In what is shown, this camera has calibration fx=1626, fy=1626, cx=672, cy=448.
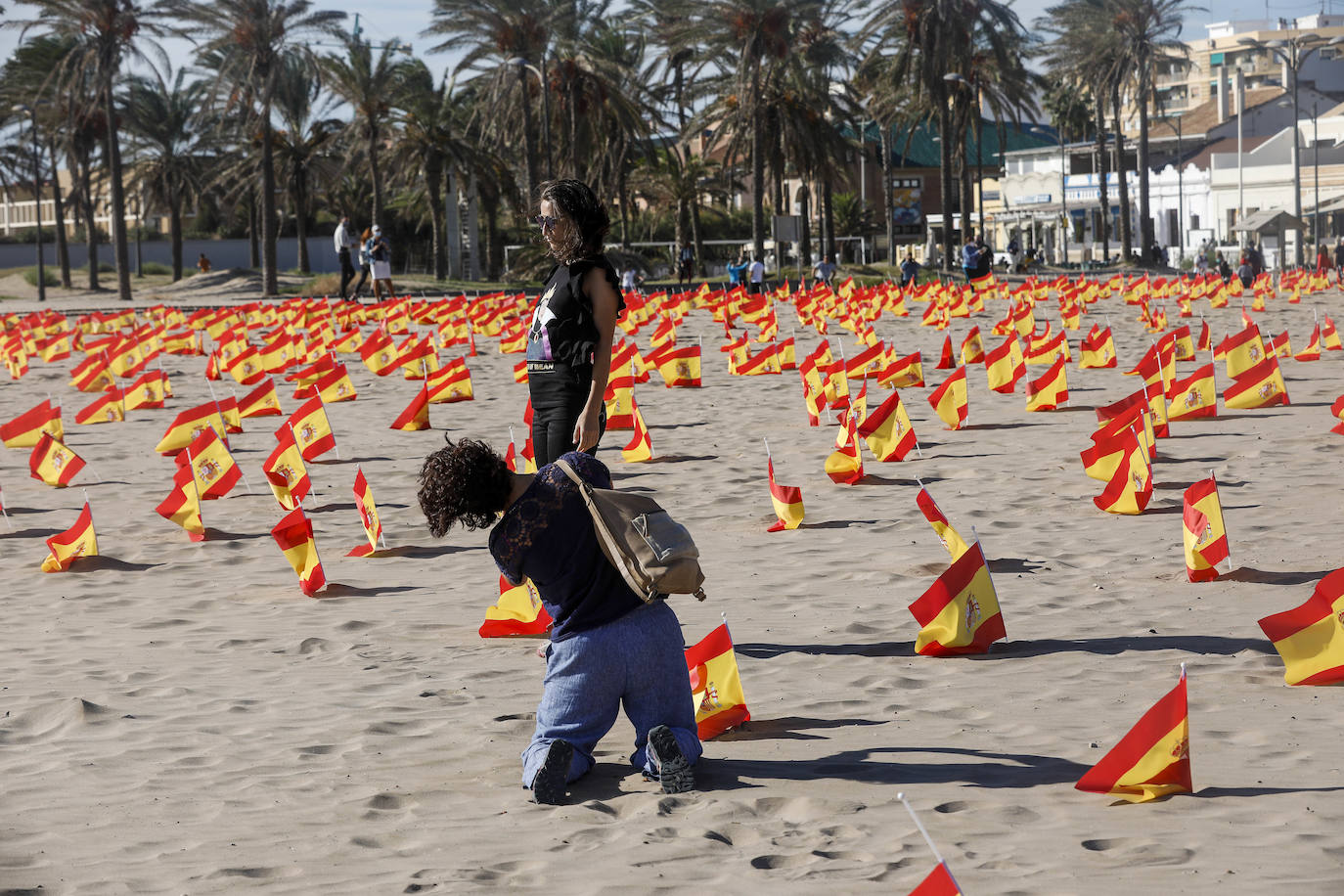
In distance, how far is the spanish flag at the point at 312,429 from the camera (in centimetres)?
1029

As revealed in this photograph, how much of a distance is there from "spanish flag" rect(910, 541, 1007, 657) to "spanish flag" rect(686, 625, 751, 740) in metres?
1.01

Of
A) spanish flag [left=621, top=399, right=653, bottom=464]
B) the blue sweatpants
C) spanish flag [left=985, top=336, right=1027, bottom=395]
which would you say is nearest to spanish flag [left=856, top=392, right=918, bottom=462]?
spanish flag [left=621, top=399, right=653, bottom=464]

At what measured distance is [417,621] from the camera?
6.42 meters

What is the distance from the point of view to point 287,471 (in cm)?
866

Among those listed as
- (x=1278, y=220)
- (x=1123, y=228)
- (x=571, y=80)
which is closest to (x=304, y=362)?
(x=571, y=80)

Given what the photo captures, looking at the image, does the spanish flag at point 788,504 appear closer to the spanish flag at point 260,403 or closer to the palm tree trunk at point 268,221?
the spanish flag at point 260,403

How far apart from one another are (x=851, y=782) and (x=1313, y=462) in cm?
612

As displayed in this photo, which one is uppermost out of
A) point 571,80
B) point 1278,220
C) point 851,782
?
point 571,80

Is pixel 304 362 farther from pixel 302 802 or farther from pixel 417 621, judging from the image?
pixel 302 802

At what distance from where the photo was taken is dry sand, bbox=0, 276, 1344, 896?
3.70 meters

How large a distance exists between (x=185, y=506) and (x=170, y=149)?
57267 mm

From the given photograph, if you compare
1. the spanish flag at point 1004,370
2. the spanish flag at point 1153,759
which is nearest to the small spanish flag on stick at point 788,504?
the spanish flag at point 1153,759

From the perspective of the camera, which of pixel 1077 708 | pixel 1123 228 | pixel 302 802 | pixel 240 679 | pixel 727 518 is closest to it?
pixel 302 802

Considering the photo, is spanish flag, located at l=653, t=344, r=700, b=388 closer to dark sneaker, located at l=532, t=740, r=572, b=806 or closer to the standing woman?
the standing woman
